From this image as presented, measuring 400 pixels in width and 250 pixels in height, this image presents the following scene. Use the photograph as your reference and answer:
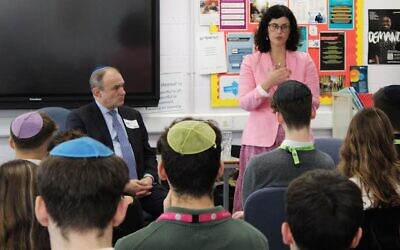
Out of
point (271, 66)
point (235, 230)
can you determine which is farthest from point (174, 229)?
point (271, 66)

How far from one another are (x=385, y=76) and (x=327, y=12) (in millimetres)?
777

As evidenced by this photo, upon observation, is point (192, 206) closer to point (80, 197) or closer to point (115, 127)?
point (80, 197)

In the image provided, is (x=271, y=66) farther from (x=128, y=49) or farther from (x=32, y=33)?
(x=32, y=33)

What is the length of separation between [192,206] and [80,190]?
44 cm

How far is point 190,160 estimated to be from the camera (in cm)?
168

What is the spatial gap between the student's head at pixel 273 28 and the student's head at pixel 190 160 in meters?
2.08

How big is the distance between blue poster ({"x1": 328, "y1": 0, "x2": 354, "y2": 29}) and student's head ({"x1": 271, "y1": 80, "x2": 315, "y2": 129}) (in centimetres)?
263

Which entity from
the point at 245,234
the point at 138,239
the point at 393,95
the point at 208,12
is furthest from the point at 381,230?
the point at 208,12

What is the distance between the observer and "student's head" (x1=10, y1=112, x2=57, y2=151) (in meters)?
2.48

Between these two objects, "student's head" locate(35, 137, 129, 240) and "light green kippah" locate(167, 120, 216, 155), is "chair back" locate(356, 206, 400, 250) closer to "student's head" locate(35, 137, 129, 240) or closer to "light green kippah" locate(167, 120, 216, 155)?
"light green kippah" locate(167, 120, 216, 155)

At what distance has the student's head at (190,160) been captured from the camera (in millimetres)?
1674

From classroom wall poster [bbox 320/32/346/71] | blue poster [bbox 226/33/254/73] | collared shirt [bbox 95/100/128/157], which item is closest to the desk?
collared shirt [bbox 95/100/128/157]

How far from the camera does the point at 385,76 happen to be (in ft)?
17.2

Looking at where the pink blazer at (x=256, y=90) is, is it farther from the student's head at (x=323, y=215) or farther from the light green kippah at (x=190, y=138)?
the student's head at (x=323, y=215)
